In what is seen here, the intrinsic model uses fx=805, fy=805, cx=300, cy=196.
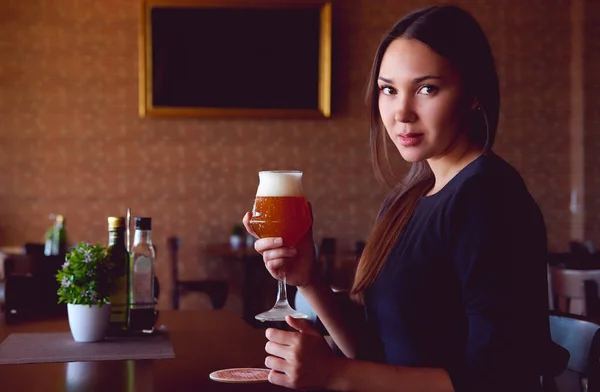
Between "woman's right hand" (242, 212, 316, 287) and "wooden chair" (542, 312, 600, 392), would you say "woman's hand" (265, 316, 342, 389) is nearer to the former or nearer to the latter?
"woman's right hand" (242, 212, 316, 287)

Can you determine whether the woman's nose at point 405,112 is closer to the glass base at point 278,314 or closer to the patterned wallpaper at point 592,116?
the glass base at point 278,314

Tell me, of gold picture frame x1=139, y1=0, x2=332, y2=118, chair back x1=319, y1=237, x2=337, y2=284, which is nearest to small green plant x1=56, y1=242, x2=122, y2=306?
chair back x1=319, y1=237, x2=337, y2=284

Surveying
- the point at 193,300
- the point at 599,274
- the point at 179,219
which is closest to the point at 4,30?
the point at 179,219

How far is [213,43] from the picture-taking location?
5824 millimetres

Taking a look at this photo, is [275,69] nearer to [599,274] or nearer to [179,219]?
[179,219]

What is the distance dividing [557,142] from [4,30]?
13.8 ft

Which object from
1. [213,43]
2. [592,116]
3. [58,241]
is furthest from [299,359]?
[592,116]

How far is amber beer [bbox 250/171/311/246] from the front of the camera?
1.39 metres

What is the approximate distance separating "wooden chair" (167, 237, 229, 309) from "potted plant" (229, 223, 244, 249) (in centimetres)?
34

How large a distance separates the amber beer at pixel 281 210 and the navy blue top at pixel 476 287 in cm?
20

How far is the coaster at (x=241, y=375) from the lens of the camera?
1328 mm

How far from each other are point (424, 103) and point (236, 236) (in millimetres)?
4549

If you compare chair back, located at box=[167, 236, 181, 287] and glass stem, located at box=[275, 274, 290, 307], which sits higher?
glass stem, located at box=[275, 274, 290, 307]

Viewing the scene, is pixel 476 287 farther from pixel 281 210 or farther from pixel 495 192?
pixel 281 210
